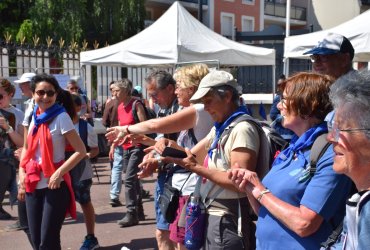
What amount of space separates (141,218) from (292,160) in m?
4.64

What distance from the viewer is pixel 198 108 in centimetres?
358

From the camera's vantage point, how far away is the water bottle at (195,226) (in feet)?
10.1

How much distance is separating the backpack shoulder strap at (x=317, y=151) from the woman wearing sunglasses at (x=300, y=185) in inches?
0.8

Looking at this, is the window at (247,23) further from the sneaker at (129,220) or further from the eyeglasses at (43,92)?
the eyeglasses at (43,92)

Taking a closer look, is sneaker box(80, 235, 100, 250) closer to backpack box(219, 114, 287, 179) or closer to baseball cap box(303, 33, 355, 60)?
backpack box(219, 114, 287, 179)

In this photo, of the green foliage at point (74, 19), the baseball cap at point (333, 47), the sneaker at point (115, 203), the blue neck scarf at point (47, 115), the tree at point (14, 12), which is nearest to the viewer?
the baseball cap at point (333, 47)

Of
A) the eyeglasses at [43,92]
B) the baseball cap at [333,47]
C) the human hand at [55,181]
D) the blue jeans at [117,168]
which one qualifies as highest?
the baseball cap at [333,47]

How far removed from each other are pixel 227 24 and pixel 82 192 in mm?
33343

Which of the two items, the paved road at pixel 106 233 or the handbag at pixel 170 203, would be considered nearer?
the handbag at pixel 170 203

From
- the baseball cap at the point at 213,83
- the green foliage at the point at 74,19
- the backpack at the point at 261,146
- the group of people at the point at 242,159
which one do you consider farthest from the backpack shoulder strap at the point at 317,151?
the green foliage at the point at 74,19

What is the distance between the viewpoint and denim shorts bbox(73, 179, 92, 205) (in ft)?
18.2

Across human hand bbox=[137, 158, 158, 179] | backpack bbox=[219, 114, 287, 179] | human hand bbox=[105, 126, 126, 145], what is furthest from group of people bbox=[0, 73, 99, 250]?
backpack bbox=[219, 114, 287, 179]

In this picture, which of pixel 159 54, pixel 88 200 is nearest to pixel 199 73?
pixel 88 200

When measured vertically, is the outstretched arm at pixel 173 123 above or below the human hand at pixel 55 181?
above
